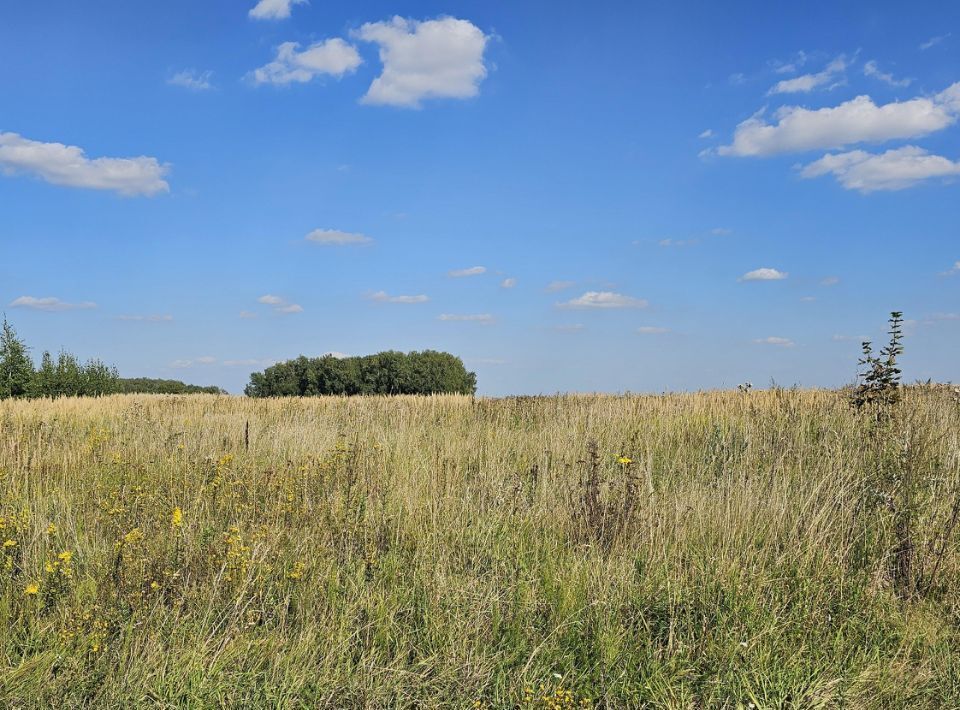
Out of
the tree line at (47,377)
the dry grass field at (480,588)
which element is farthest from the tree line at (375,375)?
the dry grass field at (480,588)

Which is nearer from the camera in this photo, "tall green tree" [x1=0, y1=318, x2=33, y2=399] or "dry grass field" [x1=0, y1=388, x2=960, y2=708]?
"dry grass field" [x1=0, y1=388, x2=960, y2=708]

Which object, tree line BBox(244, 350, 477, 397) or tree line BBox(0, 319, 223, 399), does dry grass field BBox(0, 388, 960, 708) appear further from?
tree line BBox(244, 350, 477, 397)

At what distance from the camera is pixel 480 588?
3887 millimetres

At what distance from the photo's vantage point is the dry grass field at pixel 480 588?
→ 310cm

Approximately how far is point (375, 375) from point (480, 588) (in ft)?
147

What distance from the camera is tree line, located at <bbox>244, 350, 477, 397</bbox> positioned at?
46469 mm

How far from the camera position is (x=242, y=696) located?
302 centimetres

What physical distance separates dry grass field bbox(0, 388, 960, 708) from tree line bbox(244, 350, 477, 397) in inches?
1525

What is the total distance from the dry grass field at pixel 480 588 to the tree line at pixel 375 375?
38.7 metres

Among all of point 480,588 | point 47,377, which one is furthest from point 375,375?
point 480,588

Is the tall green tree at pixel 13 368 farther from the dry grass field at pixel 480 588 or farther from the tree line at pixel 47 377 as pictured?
the dry grass field at pixel 480 588

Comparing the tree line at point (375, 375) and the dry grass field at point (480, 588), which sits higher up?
the tree line at point (375, 375)

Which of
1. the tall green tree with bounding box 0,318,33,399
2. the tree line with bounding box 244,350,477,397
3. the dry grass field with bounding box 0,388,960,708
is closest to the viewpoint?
the dry grass field with bounding box 0,388,960,708

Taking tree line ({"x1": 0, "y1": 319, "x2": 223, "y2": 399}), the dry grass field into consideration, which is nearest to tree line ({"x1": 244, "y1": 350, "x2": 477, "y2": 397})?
tree line ({"x1": 0, "y1": 319, "x2": 223, "y2": 399})
